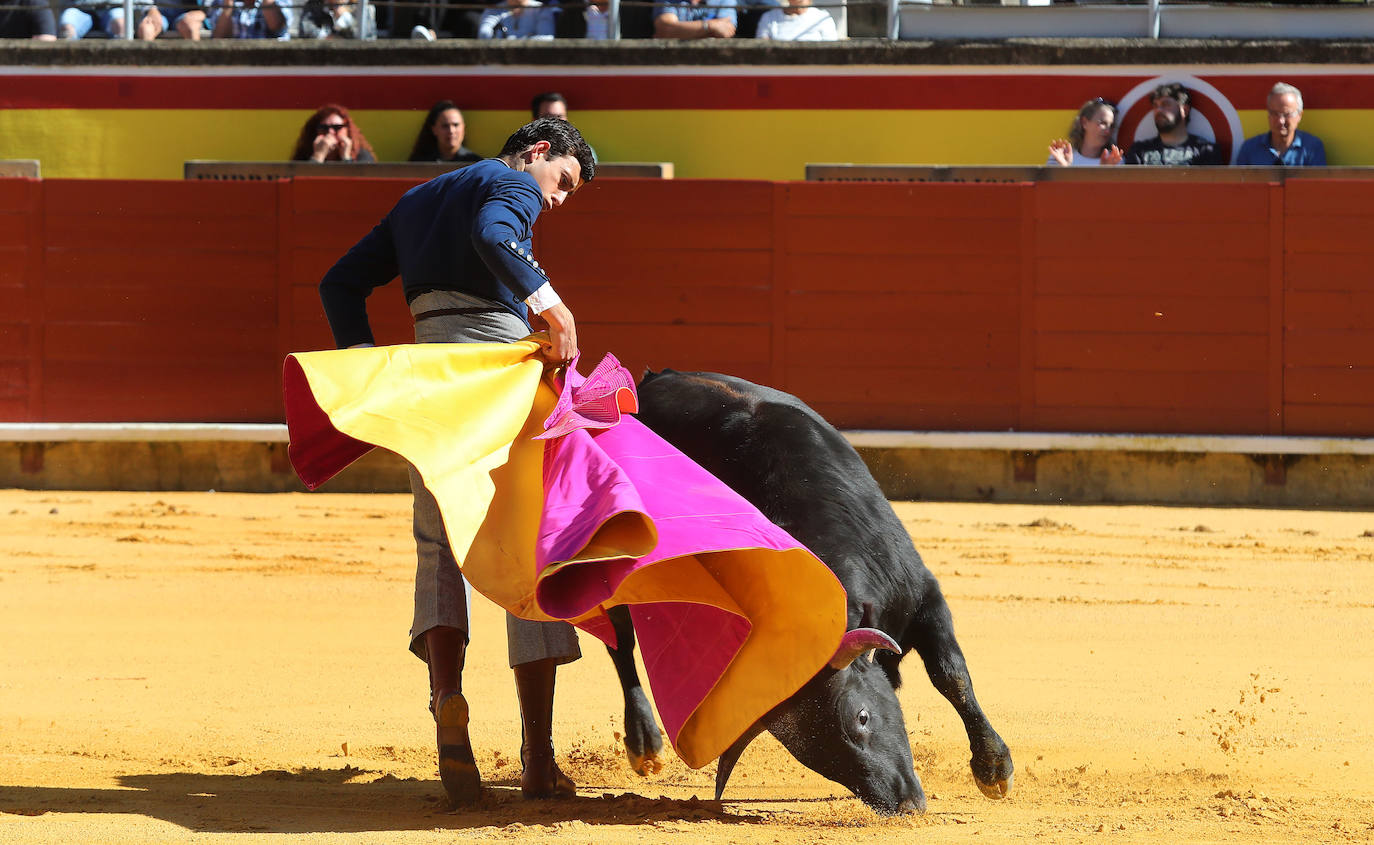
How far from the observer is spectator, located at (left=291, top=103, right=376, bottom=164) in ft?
25.8

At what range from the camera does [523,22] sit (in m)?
8.54

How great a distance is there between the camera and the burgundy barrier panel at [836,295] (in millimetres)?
7297

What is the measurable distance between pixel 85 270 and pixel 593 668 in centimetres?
455

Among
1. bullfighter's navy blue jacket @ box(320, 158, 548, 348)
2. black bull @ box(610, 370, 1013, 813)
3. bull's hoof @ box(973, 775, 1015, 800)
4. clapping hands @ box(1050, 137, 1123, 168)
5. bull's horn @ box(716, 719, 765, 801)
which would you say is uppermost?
clapping hands @ box(1050, 137, 1123, 168)

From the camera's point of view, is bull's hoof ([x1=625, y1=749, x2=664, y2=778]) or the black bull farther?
bull's hoof ([x1=625, y1=749, x2=664, y2=778])

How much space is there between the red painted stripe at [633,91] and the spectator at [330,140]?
23.1 inches

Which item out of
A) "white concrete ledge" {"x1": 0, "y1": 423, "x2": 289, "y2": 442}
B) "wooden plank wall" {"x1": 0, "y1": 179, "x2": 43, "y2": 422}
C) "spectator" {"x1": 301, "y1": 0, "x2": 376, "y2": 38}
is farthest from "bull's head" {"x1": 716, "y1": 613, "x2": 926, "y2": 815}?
"spectator" {"x1": 301, "y1": 0, "x2": 376, "y2": 38}

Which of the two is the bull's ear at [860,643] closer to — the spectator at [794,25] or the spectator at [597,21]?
the spectator at [794,25]

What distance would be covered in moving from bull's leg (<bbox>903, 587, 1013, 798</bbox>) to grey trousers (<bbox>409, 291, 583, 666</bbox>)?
2.19 ft

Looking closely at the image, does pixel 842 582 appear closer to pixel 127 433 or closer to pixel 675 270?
pixel 675 270

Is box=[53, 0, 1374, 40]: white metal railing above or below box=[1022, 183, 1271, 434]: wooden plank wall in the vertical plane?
above

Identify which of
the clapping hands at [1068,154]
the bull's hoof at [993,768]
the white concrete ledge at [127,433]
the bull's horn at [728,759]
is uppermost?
the clapping hands at [1068,154]

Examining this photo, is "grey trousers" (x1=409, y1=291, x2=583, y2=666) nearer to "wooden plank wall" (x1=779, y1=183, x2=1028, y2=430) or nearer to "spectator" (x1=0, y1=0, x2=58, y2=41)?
"wooden plank wall" (x1=779, y1=183, x2=1028, y2=430)

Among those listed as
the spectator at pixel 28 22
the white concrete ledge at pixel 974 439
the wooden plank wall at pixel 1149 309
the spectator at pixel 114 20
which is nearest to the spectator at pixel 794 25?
the wooden plank wall at pixel 1149 309
